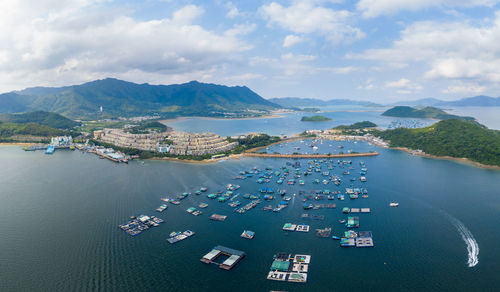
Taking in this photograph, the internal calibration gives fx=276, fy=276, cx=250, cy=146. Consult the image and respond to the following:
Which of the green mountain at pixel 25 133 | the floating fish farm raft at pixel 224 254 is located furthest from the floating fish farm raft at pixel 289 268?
the green mountain at pixel 25 133

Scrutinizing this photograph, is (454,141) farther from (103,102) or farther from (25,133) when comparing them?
(103,102)

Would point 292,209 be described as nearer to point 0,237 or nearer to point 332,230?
point 332,230

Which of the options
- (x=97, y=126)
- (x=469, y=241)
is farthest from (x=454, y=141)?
(x=97, y=126)

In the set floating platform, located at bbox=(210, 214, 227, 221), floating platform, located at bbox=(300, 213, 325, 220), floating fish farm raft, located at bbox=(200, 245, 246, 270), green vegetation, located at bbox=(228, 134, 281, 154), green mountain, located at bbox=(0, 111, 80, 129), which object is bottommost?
floating fish farm raft, located at bbox=(200, 245, 246, 270)

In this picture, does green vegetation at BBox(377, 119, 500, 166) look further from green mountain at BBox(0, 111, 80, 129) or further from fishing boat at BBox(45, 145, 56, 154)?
green mountain at BBox(0, 111, 80, 129)

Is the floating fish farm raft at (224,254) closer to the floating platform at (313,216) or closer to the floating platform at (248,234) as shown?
the floating platform at (248,234)

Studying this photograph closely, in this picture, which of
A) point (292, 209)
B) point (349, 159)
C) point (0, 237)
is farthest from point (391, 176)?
point (0, 237)

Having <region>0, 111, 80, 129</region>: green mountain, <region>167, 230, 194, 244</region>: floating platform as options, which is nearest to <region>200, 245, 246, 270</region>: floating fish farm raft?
<region>167, 230, 194, 244</region>: floating platform
